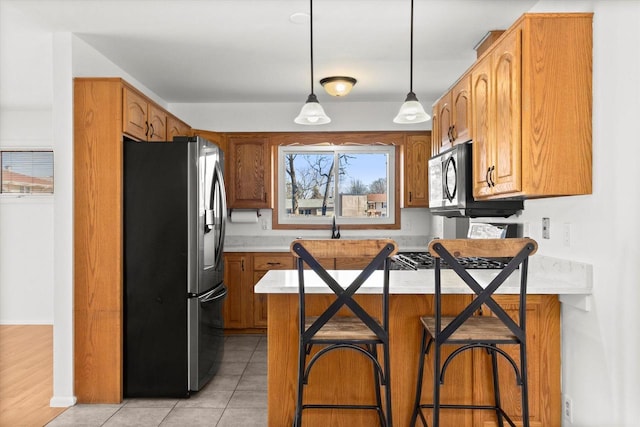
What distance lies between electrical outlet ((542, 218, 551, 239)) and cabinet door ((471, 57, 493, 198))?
384 millimetres

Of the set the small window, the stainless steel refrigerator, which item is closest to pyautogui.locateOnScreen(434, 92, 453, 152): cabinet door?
the stainless steel refrigerator

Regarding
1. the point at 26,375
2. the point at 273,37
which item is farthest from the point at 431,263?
the point at 26,375

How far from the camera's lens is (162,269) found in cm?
310

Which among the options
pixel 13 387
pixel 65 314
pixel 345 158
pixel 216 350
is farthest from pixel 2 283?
pixel 345 158

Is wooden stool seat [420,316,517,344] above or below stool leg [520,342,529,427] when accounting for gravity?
above

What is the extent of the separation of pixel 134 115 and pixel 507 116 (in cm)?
247

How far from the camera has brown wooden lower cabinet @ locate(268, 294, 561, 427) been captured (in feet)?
7.33

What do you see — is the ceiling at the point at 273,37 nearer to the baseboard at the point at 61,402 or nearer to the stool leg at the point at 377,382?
the stool leg at the point at 377,382

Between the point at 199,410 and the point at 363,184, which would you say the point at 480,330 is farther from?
the point at 363,184

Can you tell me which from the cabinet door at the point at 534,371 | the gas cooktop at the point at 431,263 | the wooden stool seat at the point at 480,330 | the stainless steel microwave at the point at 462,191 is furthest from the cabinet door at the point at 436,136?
the wooden stool seat at the point at 480,330

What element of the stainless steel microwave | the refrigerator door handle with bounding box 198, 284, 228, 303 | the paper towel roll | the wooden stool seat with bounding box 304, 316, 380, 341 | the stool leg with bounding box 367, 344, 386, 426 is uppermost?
the stainless steel microwave

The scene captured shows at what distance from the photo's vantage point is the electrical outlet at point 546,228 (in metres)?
2.51

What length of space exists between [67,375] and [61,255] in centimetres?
79

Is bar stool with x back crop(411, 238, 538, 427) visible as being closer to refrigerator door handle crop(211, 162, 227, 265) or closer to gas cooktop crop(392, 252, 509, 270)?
gas cooktop crop(392, 252, 509, 270)
